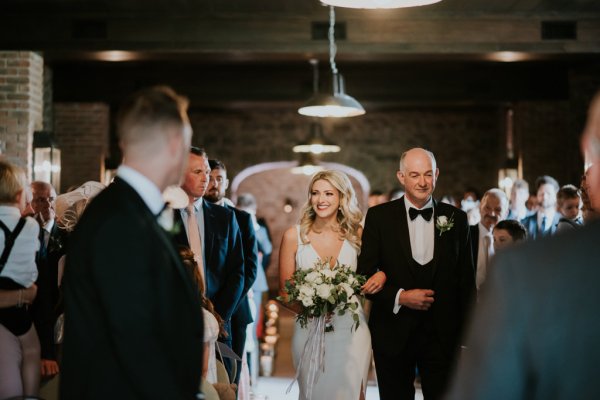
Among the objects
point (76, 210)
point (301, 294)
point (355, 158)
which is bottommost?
point (301, 294)

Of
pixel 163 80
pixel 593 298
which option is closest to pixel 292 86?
pixel 163 80

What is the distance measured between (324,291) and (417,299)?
1.65ft

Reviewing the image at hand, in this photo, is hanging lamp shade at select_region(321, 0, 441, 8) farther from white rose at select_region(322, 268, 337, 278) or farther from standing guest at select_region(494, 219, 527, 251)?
standing guest at select_region(494, 219, 527, 251)

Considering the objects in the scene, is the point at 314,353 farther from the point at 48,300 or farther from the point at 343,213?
the point at 48,300

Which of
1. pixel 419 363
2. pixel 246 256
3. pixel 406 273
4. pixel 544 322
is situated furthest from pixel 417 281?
pixel 544 322

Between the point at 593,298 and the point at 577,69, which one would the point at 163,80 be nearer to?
the point at 577,69

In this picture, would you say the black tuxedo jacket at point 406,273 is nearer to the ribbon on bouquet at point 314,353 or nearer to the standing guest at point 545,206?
the ribbon on bouquet at point 314,353

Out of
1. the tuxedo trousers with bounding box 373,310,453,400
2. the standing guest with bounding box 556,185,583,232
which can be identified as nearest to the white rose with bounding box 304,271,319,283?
the tuxedo trousers with bounding box 373,310,453,400

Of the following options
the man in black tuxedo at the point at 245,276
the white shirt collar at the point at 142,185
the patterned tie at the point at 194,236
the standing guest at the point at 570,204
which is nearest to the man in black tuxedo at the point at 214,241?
the patterned tie at the point at 194,236

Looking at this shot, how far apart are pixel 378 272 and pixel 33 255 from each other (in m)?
1.83

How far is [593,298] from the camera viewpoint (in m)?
1.14

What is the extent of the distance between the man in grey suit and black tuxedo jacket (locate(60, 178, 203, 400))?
92 centimetres

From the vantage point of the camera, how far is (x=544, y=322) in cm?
115

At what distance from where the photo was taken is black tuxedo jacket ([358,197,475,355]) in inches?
172
